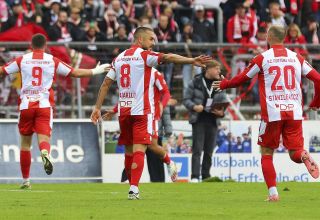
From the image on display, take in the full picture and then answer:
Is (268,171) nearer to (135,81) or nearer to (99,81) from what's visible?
(135,81)

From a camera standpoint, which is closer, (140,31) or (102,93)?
(140,31)

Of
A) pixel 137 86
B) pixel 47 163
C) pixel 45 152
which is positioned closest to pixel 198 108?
pixel 45 152

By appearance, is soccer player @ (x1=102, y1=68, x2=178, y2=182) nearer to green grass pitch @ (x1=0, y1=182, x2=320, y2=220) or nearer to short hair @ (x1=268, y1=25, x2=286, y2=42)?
green grass pitch @ (x1=0, y1=182, x2=320, y2=220)

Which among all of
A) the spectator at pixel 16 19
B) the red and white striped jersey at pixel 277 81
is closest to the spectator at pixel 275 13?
the spectator at pixel 16 19

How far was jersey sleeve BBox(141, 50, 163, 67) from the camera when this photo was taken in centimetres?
1580

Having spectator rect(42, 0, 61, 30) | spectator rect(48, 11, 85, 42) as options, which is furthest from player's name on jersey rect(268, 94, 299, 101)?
spectator rect(42, 0, 61, 30)

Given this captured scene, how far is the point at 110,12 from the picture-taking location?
93.2 feet

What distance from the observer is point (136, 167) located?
15.6m

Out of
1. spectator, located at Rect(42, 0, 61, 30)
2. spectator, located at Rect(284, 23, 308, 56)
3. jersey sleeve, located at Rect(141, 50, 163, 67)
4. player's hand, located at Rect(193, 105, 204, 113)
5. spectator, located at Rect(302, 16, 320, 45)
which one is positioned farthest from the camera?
spectator, located at Rect(302, 16, 320, 45)

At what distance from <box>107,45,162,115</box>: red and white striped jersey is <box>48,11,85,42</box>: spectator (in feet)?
36.1

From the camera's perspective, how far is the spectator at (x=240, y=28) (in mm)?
28391

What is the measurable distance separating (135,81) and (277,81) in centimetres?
214

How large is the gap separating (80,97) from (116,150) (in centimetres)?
166

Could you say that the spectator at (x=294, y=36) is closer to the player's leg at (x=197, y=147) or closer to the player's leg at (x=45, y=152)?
the player's leg at (x=197, y=147)
